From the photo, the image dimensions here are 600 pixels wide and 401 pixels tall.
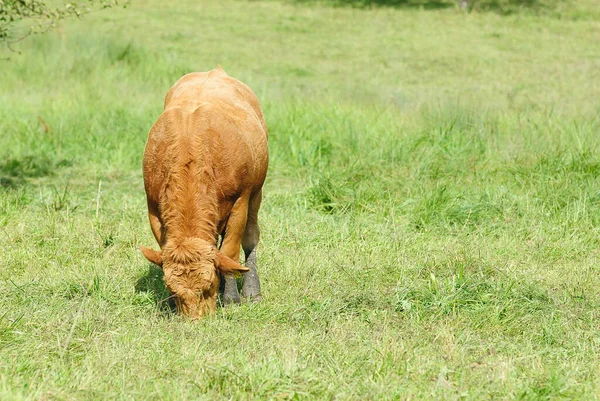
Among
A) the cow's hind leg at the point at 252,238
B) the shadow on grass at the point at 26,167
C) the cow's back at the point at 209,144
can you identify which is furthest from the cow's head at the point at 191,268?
the shadow on grass at the point at 26,167

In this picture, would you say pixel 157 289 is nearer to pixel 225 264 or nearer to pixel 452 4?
pixel 225 264

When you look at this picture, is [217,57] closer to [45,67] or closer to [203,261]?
[45,67]

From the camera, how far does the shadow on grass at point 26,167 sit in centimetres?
913

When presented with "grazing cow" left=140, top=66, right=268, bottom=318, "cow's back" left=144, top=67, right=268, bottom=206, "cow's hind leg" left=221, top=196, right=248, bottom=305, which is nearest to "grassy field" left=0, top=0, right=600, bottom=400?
"grazing cow" left=140, top=66, right=268, bottom=318

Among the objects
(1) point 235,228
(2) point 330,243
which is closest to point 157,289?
(1) point 235,228

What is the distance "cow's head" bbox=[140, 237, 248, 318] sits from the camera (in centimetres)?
502

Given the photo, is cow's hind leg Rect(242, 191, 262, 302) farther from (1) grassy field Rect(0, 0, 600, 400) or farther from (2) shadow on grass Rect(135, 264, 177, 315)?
(2) shadow on grass Rect(135, 264, 177, 315)

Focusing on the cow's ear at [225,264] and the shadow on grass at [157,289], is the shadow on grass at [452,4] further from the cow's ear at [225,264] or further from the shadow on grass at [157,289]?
the cow's ear at [225,264]

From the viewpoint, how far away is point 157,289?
5.87 m

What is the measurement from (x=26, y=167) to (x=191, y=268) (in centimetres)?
527

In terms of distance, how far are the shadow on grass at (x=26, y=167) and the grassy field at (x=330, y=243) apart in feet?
0.09

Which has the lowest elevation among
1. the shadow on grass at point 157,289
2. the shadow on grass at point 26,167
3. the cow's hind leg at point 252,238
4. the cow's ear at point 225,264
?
the shadow on grass at point 26,167

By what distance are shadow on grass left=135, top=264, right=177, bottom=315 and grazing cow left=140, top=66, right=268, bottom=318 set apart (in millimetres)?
362

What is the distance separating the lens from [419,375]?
14.1 ft
